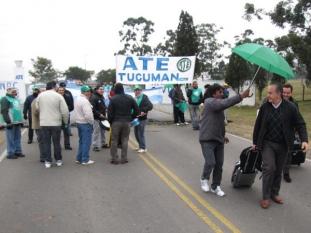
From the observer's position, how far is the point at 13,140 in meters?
10.8

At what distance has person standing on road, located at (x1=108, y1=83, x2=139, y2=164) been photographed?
9742 mm

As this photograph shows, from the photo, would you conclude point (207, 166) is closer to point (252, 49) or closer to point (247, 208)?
point (247, 208)

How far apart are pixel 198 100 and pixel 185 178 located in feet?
28.2

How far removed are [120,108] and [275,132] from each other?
4241 millimetres

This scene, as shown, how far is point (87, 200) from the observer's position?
6.78 metres

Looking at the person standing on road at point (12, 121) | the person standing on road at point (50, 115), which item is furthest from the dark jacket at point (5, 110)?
the person standing on road at point (50, 115)

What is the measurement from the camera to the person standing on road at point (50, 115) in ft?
30.5

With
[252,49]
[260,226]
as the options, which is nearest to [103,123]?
[252,49]

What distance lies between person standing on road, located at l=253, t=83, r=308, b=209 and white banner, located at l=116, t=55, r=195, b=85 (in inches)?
470

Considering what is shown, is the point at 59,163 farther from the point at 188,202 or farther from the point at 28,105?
the point at 188,202

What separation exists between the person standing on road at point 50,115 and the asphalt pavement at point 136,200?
56 centimetres

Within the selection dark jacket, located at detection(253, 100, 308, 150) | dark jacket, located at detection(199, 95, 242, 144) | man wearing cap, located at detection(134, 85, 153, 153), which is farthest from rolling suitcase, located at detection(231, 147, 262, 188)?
man wearing cap, located at detection(134, 85, 153, 153)

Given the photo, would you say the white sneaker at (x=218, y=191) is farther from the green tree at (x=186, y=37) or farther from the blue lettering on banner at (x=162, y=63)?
the green tree at (x=186, y=37)

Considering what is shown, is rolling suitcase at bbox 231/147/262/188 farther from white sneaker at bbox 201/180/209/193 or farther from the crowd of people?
white sneaker at bbox 201/180/209/193
